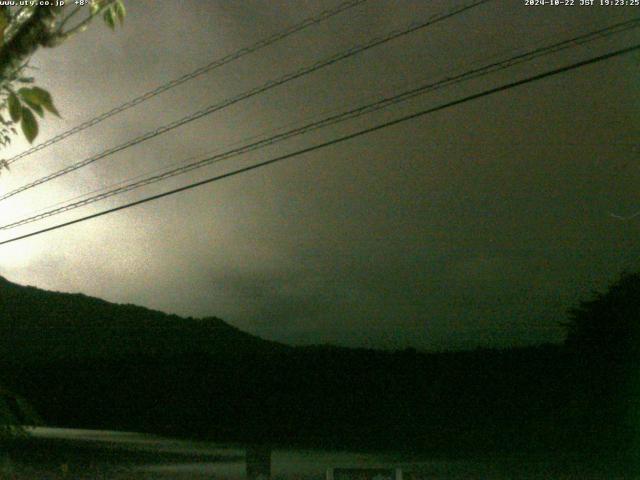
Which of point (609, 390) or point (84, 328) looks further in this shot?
point (84, 328)

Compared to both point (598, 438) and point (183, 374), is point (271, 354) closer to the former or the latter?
point (183, 374)

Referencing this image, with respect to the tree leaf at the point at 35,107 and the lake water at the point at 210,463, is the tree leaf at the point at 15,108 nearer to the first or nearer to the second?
the tree leaf at the point at 35,107

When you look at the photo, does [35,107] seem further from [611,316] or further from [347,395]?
[611,316]

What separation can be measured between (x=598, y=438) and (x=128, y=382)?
785 inches

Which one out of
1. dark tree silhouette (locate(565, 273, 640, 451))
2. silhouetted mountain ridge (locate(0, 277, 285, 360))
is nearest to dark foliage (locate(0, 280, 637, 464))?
dark tree silhouette (locate(565, 273, 640, 451))

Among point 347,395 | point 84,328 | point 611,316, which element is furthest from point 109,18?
point 84,328

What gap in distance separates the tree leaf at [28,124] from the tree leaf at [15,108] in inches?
0.7

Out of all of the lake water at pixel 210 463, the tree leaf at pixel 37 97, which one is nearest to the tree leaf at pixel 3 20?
the tree leaf at pixel 37 97

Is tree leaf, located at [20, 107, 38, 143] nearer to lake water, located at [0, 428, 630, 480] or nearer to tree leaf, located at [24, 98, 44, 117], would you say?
tree leaf, located at [24, 98, 44, 117]

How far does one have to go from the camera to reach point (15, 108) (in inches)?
102

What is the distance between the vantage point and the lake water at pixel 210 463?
16.2 metres

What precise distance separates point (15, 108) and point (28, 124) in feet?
0.22

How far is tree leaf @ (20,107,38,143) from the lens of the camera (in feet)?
8.54

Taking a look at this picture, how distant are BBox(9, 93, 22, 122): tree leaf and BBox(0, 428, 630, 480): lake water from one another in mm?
11034
